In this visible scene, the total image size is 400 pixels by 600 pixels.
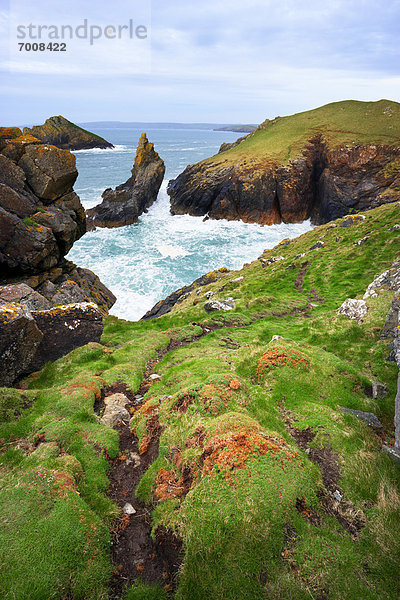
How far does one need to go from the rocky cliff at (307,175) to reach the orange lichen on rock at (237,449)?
70958mm

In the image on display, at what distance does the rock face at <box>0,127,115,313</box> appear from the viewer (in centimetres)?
2669

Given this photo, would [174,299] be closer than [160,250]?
Yes

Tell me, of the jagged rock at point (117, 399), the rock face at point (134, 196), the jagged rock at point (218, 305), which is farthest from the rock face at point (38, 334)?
the rock face at point (134, 196)

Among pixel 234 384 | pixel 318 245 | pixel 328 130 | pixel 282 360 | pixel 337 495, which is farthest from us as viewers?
pixel 328 130

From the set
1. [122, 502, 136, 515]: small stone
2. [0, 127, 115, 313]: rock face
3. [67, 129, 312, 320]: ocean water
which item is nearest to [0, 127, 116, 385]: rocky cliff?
[0, 127, 115, 313]: rock face

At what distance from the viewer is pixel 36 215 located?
94.0 ft

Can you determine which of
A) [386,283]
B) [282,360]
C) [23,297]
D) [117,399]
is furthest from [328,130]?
[117,399]

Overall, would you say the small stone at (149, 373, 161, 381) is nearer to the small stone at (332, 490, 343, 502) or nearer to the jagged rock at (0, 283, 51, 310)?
the small stone at (332, 490, 343, 502)

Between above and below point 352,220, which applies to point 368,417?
below

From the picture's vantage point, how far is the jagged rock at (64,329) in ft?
59.0

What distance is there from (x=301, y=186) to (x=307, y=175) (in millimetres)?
3803

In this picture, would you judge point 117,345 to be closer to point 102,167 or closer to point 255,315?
point 255,315

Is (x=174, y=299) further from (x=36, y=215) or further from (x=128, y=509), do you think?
(x=128, y=509)

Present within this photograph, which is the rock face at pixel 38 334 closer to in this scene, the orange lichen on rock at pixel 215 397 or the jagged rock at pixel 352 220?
the orange lichen on rock at pixel 215 397
